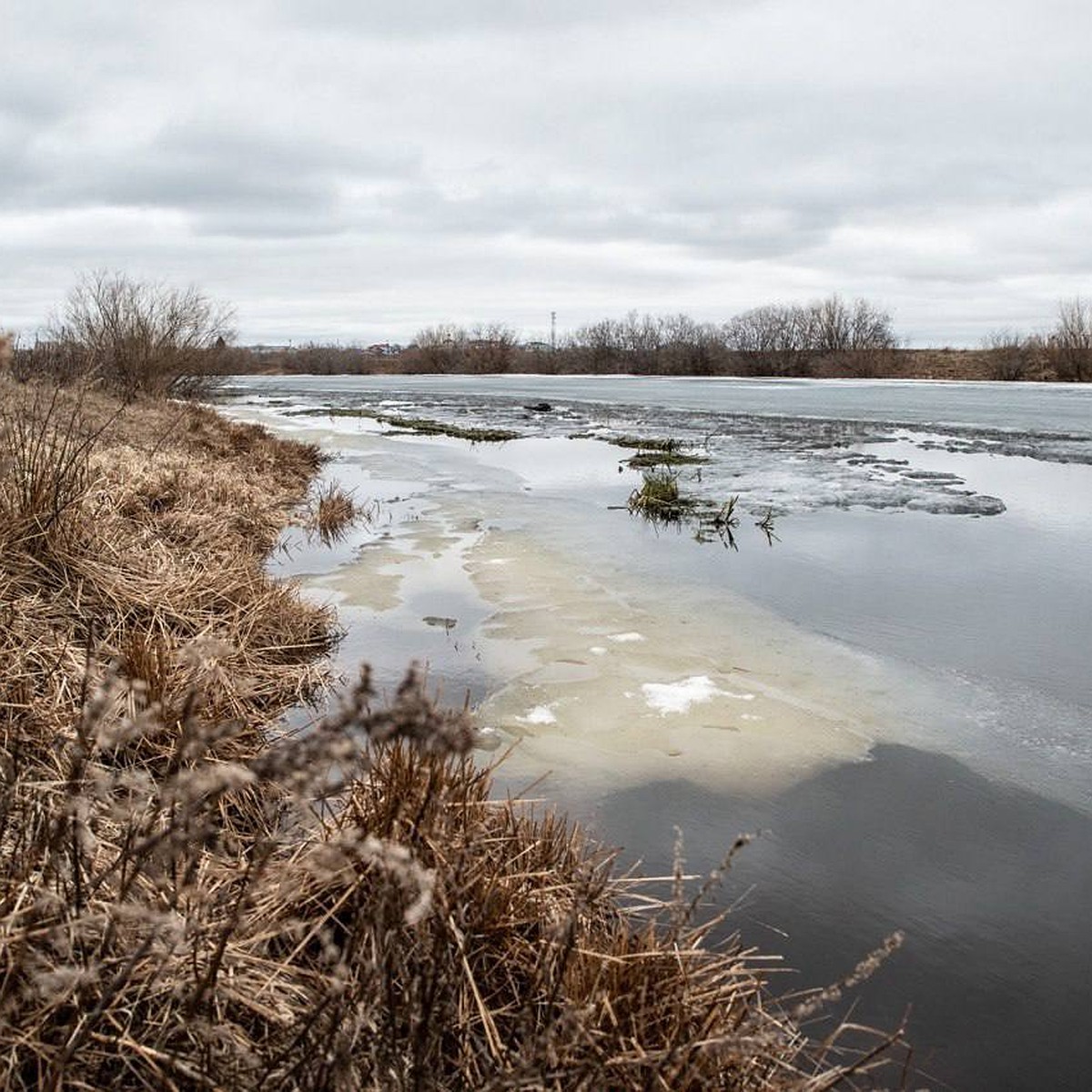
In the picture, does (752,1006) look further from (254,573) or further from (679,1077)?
(254,573)

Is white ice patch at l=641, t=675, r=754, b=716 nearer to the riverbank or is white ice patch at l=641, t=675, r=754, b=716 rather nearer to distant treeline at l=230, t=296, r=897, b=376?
the riverbank

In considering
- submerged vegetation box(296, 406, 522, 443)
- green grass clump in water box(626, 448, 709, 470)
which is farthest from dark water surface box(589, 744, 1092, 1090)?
submerged vegetation box(296, 406, 522, 443)

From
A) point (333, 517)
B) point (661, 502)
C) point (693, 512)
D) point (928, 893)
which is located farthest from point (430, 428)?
point (928, 893)

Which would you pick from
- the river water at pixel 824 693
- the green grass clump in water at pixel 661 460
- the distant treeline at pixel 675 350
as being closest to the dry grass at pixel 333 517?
the river water at pixel 824 693

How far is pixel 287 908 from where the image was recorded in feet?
8.80

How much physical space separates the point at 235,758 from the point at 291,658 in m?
1.71

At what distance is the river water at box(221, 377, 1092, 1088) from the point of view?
3.24 meters

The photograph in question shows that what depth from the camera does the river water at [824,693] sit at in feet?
10.6

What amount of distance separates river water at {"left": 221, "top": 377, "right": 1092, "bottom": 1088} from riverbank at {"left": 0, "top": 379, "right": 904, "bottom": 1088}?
1.95 ft

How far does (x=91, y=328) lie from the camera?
875 inches

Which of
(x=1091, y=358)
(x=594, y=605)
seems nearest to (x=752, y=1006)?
(x=594, y=605)

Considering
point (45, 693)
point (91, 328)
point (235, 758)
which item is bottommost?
point (235, 758)

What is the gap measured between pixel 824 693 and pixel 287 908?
150 inches

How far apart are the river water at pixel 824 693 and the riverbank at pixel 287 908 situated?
59 cm
